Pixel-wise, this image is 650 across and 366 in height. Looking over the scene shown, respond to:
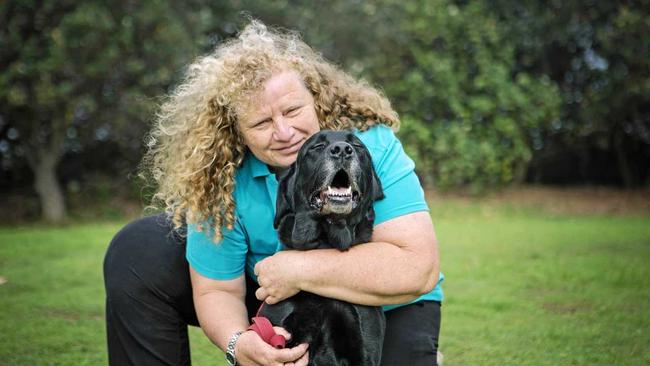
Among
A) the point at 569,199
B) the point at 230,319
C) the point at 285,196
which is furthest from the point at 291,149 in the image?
the point at 569,199

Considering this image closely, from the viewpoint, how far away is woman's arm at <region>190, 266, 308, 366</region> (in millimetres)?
2580

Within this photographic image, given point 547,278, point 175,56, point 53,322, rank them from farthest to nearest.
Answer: point 175,56 < point 547,278 < point 53,322

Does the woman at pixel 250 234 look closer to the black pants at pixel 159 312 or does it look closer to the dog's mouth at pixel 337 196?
the black pants at pixel 159 312

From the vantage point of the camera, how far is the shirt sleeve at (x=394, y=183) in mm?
2814

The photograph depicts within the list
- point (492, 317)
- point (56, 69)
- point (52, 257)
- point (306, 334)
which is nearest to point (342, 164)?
point (306, 334)

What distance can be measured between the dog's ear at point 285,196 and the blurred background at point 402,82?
7596 mm

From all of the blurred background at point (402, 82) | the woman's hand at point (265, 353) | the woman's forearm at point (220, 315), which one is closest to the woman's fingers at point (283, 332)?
the woman's hand at point (265, 353)

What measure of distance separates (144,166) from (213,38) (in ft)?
29.3

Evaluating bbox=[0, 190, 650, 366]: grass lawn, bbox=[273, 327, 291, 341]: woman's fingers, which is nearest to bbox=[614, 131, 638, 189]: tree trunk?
bbox=[0, 190, 650, 366]: grass lawn

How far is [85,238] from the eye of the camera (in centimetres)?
863

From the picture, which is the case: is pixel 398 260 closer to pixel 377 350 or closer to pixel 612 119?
pixel 377 350

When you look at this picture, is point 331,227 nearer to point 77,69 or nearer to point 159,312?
point 159,312

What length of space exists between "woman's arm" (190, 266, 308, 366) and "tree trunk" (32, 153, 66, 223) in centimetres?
826

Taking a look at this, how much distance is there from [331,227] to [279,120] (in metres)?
0.48
